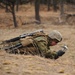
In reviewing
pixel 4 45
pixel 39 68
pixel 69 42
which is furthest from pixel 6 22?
pixel 39 68

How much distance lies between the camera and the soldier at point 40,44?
777cm

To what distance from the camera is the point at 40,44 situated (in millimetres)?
7785

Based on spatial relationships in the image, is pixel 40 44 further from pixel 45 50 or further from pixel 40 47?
pixel 45 50

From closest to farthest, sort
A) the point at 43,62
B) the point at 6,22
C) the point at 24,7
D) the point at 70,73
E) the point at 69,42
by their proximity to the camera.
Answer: the point at 70,73 < the point at 43,62 < the point at 69,42 < the point at 6,22 < the point at 24,7

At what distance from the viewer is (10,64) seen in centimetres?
661

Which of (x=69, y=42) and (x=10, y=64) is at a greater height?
(x=10, y=64)

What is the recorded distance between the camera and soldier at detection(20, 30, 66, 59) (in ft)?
25.5

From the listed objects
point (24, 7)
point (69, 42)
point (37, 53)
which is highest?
point (37, 53)

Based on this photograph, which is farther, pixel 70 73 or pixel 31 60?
pixel 31 60

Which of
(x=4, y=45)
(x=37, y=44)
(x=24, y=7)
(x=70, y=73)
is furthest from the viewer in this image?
(x=24, y=7)

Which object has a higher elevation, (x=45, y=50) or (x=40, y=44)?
(x=40, y=44)

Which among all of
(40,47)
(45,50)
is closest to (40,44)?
(40,47)

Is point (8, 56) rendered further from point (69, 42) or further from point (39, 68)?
point (69, 42)

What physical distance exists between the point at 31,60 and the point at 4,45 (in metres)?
1.58
